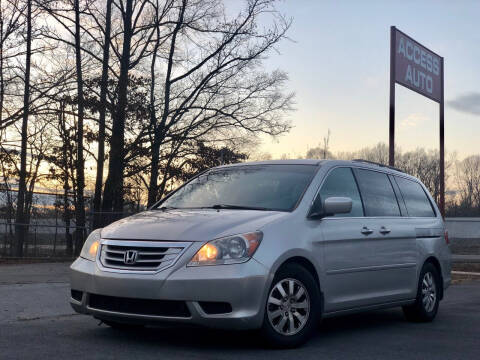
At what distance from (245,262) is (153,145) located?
18.2 meters

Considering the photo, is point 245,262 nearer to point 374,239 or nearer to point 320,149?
point 374,239

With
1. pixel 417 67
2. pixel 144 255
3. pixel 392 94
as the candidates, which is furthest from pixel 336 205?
pixel 417 67

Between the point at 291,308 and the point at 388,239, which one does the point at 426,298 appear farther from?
the point at 291,308

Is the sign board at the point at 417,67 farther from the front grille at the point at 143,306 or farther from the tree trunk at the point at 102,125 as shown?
the front grille at the point at 143,306

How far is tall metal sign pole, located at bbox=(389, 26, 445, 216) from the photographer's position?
1803 centimetres

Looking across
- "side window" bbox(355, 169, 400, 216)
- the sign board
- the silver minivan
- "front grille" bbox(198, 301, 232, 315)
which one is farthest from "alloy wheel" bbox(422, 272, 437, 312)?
the sign board

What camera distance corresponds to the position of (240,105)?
27125 millimetres

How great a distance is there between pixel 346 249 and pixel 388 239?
963 mm

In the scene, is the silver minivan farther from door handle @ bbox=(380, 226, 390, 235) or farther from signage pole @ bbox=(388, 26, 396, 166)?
signage pole @ bbox=(388, 26, 396, 166)

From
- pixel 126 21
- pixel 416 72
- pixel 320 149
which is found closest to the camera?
pixel 416 72

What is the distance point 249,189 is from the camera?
7.14m

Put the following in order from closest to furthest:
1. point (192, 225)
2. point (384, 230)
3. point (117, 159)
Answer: point (192, 225)
point (384, 230)
point (117, 159)

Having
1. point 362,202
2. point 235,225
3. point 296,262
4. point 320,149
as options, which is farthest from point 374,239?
point 320,149

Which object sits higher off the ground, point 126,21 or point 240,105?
point 126,21
